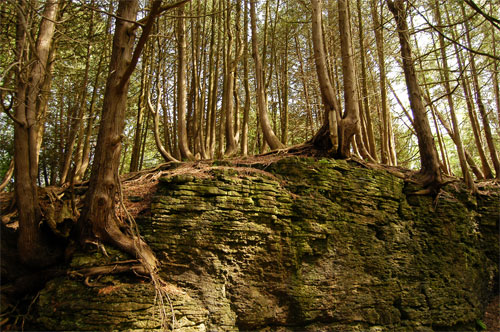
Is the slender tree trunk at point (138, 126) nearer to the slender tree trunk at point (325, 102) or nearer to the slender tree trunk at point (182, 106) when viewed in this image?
the slender tree trunk at point (182, 106)

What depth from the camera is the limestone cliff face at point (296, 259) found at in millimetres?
4957

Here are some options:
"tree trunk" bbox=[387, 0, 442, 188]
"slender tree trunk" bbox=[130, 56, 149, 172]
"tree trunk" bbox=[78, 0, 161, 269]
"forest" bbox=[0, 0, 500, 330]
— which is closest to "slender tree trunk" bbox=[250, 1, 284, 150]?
"forest" bbox=[0, 0, 500, 330]

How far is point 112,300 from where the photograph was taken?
4656 millimetres

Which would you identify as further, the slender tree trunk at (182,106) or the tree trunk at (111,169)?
the slender tree trunk at (182,106)

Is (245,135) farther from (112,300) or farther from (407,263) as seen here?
(112,300)

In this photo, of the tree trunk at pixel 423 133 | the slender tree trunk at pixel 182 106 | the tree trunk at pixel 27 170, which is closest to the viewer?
the tree trunk at pixel 27 170

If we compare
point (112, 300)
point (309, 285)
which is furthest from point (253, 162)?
point (112, 300)

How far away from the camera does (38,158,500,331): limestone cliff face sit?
4.96 m

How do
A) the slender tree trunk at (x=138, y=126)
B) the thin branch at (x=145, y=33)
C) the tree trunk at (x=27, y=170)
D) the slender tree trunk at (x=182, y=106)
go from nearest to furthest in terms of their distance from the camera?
the thin branch at (x=145, y=33) < the tree trunk at (x=27, y=170) < the slender tree trunk at (x=182, y=106) < the slender tree trunk at (x=138, y=126)

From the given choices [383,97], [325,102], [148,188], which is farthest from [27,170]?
[383,97]

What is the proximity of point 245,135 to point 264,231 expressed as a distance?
215 inches

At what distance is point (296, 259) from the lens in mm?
6285

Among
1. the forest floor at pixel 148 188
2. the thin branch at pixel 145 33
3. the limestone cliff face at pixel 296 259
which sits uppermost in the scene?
the thin branch at pixel 145 33

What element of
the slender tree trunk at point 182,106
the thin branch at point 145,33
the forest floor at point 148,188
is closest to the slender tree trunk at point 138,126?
the slender tree trunk at point 182,106
